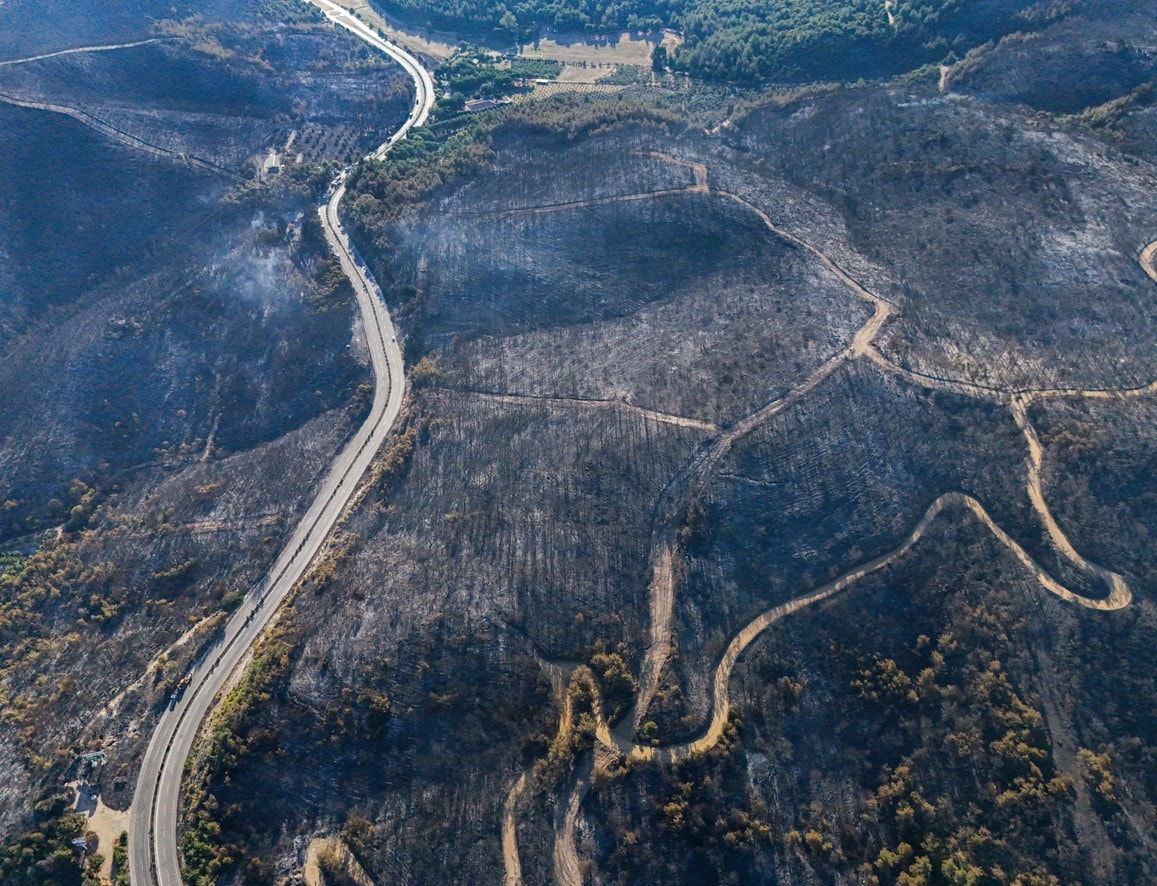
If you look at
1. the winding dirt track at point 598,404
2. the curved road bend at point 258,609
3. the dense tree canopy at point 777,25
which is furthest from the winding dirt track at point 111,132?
the dense tree canopy at point 777,25

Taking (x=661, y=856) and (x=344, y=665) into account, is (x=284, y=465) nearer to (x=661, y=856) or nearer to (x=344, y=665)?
(x=344, y=665)

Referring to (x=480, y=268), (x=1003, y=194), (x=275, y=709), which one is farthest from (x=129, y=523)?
(x=1003, y=194)

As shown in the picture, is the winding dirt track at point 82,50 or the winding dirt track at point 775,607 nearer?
the winding dirt track at point 775,607

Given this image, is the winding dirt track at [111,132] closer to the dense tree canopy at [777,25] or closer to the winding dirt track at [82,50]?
the winding dirt track at [82,50]

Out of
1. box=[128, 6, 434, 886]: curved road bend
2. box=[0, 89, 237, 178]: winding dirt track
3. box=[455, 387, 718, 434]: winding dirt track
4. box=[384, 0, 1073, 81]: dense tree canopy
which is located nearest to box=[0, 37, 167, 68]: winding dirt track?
box=[0, 89, 237, 178]: winding dirt track

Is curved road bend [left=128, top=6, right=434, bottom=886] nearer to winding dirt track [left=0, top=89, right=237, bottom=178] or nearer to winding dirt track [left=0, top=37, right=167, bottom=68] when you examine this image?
winding dirt track [left=0, top=89, right=237, bottom=178]

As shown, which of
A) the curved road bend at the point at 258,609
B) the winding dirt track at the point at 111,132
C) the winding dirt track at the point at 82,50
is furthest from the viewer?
the winding dirt track at the point at 82,50
